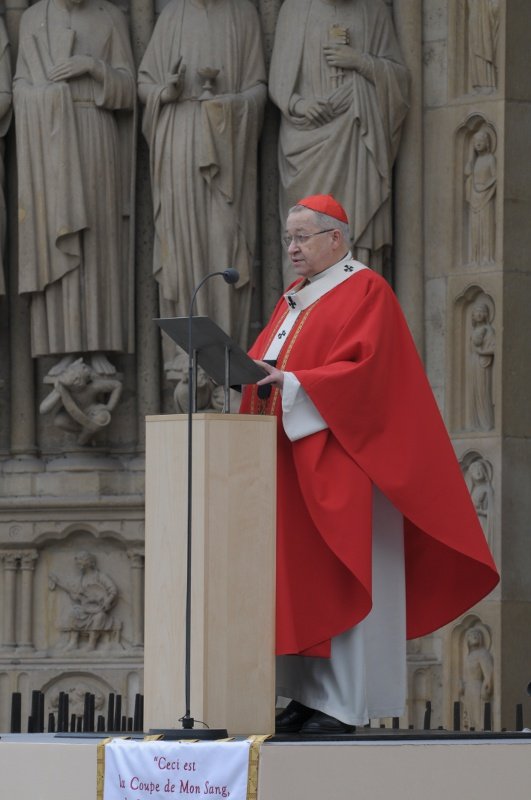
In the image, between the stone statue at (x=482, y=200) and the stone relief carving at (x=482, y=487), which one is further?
the stone statue at (x=482, y=200)

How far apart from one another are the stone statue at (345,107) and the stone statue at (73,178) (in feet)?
2.43

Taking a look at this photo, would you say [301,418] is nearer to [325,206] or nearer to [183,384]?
[325,206]

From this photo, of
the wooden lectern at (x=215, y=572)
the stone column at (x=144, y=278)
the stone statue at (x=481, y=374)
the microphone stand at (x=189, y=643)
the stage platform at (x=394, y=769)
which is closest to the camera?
the stage platform at (x=394, y=769)

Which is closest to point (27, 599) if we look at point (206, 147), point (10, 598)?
point (10, 598)

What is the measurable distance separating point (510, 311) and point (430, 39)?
1.28m

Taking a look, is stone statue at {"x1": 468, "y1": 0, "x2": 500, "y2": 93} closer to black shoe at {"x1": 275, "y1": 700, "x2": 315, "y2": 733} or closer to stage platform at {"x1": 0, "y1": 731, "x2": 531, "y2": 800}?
black shoe at {"x1": 275, "y1": 700, "x2": 315, "y2": 733}

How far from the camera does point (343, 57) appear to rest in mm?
8562

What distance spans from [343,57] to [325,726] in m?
3.62

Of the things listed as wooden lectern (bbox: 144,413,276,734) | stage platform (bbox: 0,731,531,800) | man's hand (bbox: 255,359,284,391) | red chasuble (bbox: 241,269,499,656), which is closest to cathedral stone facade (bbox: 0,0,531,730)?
red chasuble (bbox: 241,269,499,656)

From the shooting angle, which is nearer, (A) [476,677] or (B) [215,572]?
(B) [215,572]

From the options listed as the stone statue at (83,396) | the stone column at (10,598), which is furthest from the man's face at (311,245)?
the stone column at (10,598)

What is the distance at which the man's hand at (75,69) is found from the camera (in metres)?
8.70

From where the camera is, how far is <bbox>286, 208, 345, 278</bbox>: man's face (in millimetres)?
6066

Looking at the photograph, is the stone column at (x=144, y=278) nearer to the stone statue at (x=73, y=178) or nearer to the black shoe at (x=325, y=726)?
the stone statue at (x=73, y=178)
